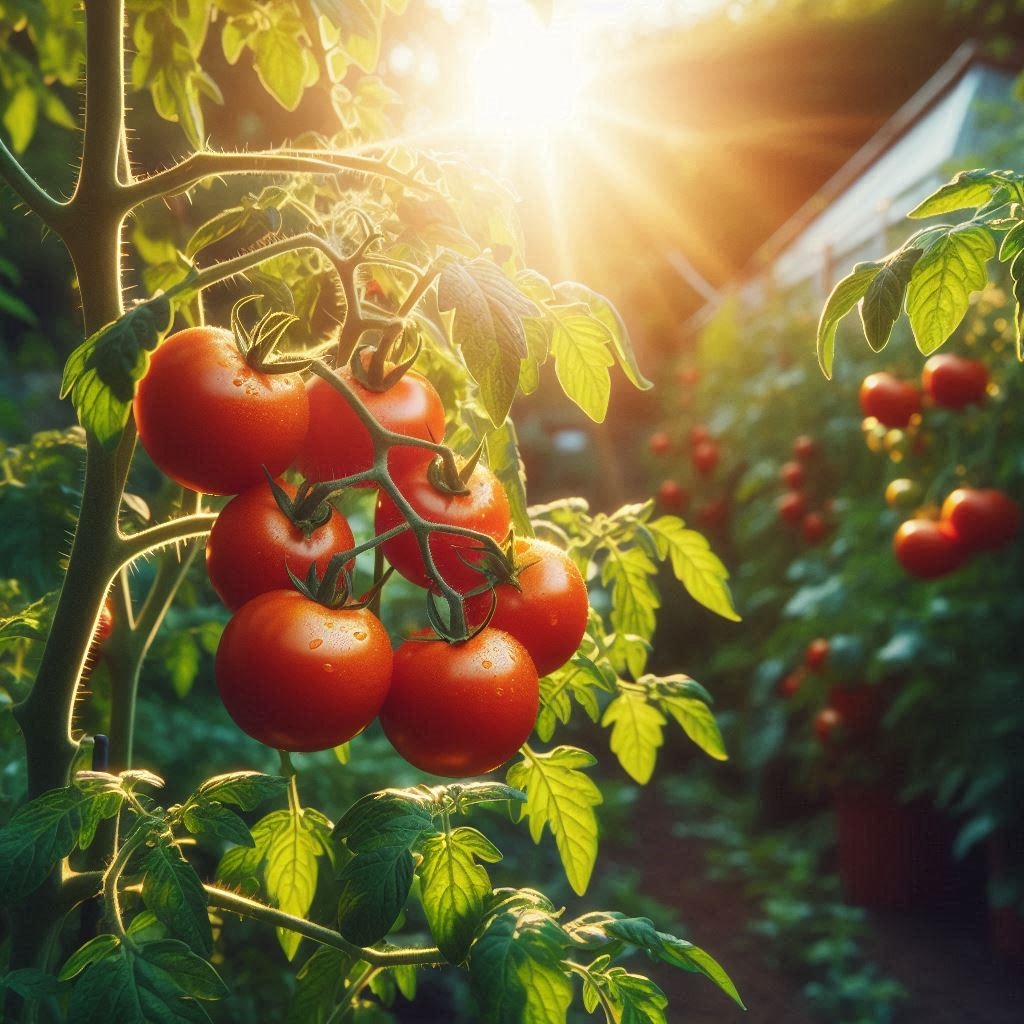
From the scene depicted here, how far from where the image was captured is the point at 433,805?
712 mm

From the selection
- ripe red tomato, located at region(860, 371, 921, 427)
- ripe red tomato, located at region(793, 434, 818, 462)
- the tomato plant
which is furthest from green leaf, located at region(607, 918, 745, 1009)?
ripe red tomato, located at region(793, 434, 818, 462)

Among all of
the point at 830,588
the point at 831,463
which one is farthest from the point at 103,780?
the point at 831,463

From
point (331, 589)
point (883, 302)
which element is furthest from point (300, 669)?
point (883, 302)

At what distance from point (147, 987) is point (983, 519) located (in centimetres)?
255

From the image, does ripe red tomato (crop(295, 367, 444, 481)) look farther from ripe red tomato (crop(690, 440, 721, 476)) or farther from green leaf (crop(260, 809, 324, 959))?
ripe red tomato (crop(690, 440, 721, 476))

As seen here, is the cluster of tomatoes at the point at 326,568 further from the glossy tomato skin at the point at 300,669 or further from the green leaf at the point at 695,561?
the green leaf at the point at 695,561

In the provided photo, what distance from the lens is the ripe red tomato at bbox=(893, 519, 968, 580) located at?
9.02ft

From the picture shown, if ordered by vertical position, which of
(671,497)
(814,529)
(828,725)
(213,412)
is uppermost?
(671,497)

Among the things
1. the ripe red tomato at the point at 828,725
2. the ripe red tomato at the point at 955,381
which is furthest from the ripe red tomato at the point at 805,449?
the ripe red tomato at the point at 955,381

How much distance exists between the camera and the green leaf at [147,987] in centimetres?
58

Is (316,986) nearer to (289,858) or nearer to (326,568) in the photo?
(289,858)

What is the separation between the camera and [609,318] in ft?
2.77

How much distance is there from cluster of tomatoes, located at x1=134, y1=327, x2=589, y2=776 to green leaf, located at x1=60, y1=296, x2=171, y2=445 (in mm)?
43

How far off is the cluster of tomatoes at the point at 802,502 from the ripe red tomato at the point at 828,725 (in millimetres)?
889
